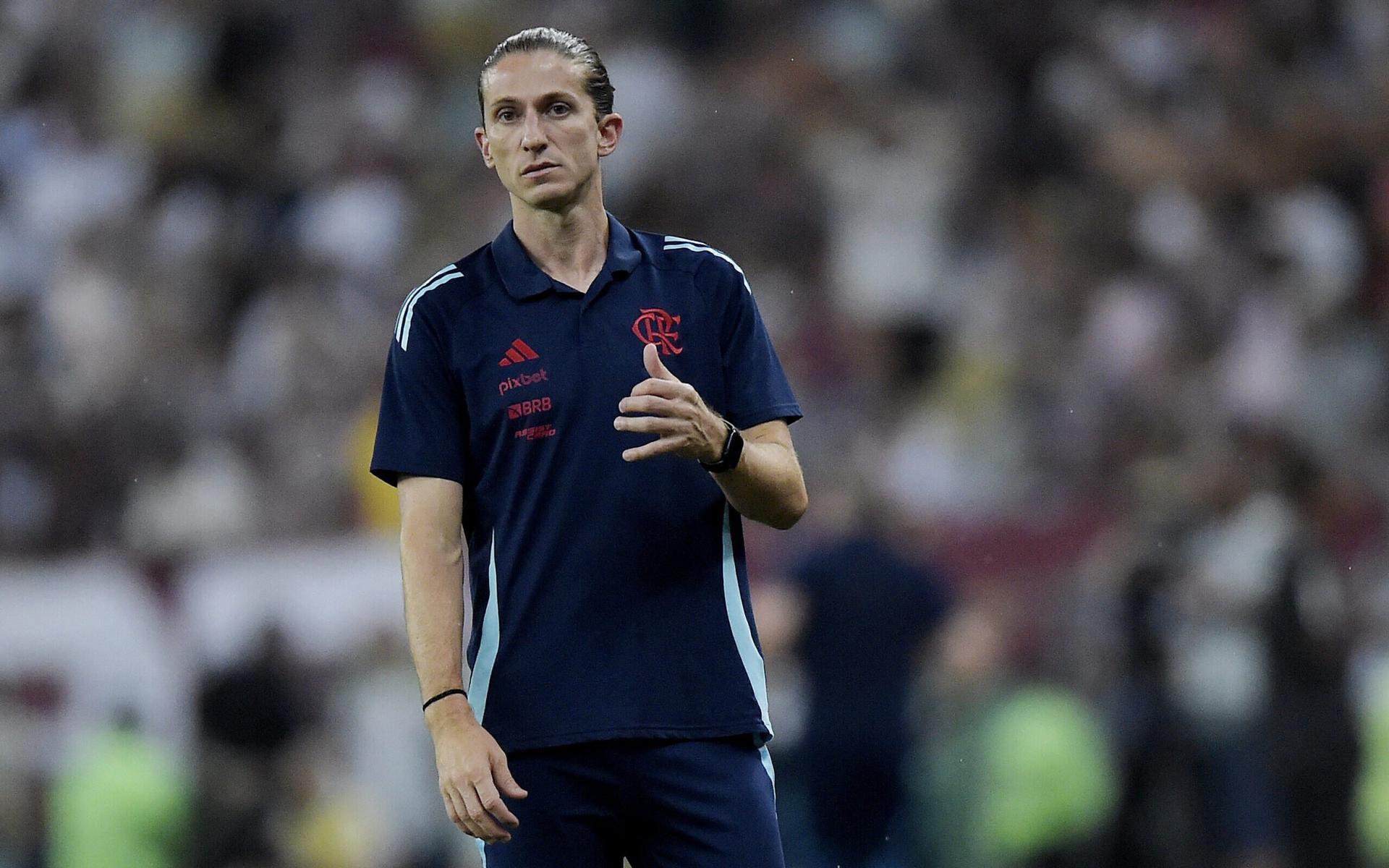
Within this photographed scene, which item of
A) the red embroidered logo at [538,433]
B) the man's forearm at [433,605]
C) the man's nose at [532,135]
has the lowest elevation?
the man's forearm at [433,605]

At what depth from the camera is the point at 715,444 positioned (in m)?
3.10

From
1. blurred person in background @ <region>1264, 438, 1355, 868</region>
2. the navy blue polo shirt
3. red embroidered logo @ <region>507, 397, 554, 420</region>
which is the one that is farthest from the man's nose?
blurred person in background @ <region>1264, 438, 1355, 868</region>

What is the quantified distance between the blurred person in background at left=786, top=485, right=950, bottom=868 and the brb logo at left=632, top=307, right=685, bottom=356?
13.6ft

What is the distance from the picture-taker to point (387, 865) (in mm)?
8828

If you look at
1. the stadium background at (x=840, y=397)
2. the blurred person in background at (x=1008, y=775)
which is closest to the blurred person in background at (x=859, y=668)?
the stadium background at (x=840, y=397)

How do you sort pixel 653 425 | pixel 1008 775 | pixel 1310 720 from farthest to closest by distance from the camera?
pixel 1008 775 < pixel 1310 720 < pixel 653 425

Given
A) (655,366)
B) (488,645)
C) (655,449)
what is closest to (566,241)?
(655,366)

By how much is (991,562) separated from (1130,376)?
50.3 inches

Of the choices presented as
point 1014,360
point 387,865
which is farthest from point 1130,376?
point 387,865

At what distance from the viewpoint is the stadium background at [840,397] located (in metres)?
8.01

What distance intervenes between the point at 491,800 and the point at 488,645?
33 centimetres

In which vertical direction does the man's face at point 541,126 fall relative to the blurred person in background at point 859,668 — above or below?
above

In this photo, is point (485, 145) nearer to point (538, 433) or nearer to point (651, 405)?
point (538, 433)

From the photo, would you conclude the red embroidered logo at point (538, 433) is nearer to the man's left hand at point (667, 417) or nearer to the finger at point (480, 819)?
the man's left hand at point (667, 417)
